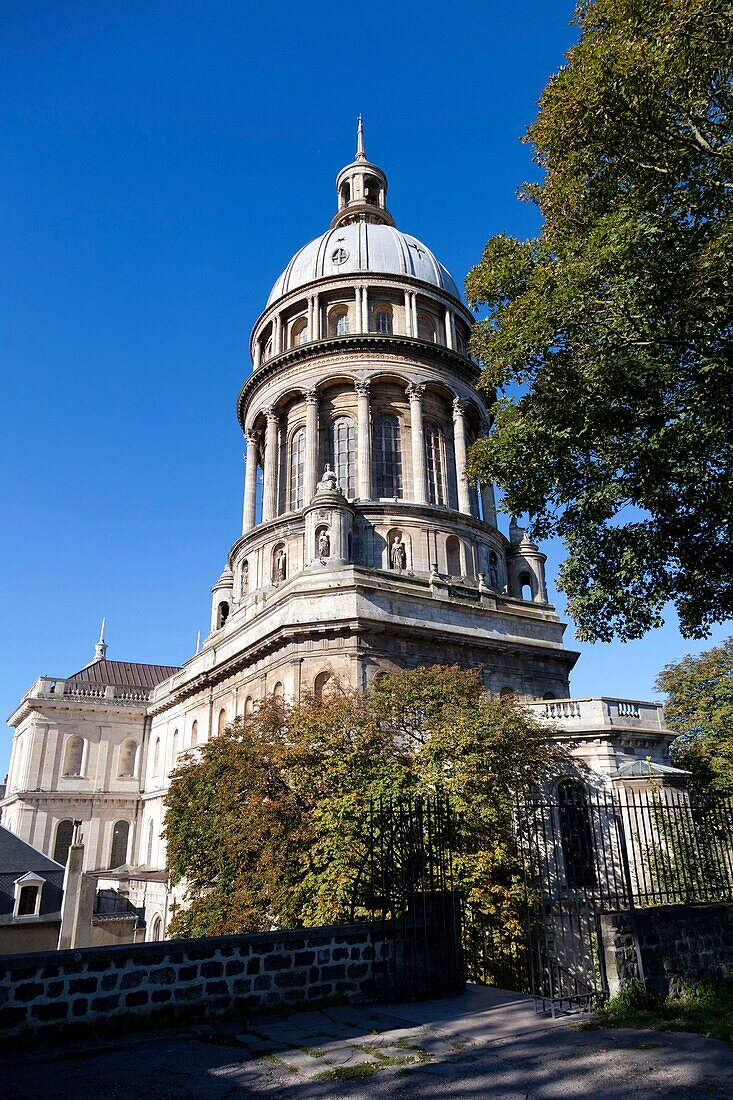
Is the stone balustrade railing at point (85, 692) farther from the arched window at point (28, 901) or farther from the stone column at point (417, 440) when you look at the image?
the stone column at point (417, 440)

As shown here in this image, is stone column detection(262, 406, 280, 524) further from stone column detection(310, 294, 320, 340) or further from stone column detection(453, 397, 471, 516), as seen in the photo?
stone column detection(453, 397, 471, 516)

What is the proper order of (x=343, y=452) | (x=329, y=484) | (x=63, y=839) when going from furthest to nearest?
1. (x=63, y=839)
2. (x=343, y=452)
3. (x=329, y=484)

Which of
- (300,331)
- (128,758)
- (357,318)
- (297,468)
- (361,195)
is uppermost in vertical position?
(361,195)

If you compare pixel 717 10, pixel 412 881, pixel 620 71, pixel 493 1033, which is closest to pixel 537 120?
pixel 620 71

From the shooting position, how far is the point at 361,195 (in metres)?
48.8

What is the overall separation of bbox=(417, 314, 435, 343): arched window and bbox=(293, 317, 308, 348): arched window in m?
5.95

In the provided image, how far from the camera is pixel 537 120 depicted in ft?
44.7

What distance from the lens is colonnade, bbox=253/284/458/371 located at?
128 feet

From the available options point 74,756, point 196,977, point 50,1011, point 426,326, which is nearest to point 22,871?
point 74,756

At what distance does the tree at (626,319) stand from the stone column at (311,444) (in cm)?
2113

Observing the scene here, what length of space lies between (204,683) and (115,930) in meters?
11.9

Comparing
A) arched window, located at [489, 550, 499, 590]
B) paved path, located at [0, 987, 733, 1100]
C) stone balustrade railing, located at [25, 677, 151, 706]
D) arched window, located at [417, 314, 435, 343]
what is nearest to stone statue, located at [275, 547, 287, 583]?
arched window, located at [489, 550, 499, 590]

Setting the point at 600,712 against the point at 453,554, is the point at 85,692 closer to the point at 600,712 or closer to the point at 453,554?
the point at 453,554

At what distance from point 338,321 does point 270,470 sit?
8.79 meters
